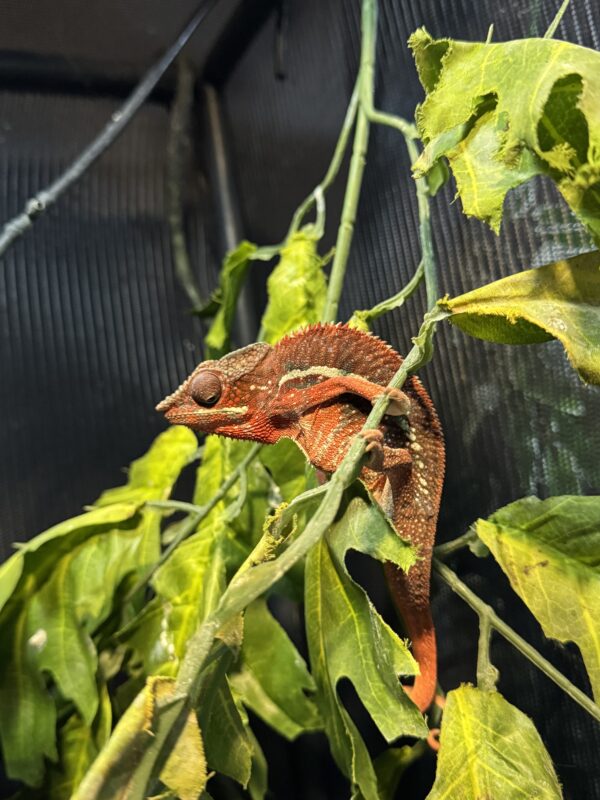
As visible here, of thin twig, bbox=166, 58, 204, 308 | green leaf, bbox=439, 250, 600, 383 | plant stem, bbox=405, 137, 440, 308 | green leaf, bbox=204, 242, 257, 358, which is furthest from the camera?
thin twig, bbox=166, 58, 204, 308

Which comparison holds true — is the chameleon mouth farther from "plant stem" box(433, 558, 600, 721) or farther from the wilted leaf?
the wilted leaf

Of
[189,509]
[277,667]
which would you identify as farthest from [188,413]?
[277,667]

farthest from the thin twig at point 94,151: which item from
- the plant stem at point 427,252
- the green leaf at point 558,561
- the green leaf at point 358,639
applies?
the green leaf at point 558,561

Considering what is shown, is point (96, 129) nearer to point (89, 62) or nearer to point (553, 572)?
point (89, 62)

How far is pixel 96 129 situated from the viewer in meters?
1.69

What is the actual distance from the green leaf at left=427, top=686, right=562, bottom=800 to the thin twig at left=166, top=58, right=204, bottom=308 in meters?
1.14

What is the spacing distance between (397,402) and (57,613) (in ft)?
1.88

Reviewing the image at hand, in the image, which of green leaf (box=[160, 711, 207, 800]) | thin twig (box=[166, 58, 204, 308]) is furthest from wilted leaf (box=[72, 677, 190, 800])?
thin twig (box=[166, 58, 204, 308])

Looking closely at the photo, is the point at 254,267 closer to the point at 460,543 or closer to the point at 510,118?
the point at 460,543

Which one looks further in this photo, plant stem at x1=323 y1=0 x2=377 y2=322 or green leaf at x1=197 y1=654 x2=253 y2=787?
plant stem at x1=323 y1=0 x2=377 y2=322

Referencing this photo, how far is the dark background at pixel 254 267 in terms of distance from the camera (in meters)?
0.90

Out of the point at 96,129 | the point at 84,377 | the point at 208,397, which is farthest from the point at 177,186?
the point at 208,397

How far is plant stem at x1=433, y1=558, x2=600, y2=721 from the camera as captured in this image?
0.66m

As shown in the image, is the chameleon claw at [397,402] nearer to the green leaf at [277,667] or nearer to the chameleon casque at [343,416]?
the chameleon casque at [343,416]
